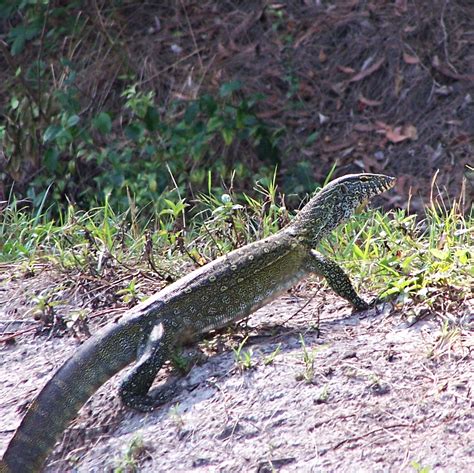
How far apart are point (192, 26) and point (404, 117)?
9.36 ft

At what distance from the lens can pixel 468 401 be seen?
4.74m

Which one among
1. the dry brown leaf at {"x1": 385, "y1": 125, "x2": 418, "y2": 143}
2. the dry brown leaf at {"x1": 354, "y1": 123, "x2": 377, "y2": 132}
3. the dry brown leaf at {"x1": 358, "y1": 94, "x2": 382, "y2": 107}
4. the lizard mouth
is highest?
the lizard mouth

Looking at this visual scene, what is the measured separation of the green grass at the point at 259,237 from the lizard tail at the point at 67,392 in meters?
0.82

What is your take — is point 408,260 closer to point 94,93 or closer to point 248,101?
point 248,101

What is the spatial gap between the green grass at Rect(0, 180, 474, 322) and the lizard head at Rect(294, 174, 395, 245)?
265 millimetres

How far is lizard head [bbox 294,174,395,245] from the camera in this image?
6160 millimetres

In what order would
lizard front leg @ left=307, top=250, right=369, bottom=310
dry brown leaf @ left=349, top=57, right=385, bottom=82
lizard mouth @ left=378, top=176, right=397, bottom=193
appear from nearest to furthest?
1. lizard front leg @ left=307, top=250, right=369, bottom=310
2. lizard mouth @ left=378, top=176, right=397, bottom=193
3. dry brown leaf @ left=349, top=57, right=385, bottom=82

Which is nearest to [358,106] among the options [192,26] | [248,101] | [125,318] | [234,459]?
[248,101]

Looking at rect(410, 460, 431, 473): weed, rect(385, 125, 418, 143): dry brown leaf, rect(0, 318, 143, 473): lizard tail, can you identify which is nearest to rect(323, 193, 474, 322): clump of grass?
rect(410, 460, 431, 473): weed

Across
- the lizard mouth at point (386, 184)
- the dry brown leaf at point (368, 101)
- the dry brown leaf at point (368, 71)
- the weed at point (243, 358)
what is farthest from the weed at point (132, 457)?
the dry brown leaf at point (368, 71)

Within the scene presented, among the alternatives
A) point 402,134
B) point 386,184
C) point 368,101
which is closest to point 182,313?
point 386,184

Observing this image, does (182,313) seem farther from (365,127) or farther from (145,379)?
(365,127)

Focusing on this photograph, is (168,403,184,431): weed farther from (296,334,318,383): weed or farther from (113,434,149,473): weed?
(296,334,318,383): weed

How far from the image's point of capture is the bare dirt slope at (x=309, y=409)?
4.61 metres
